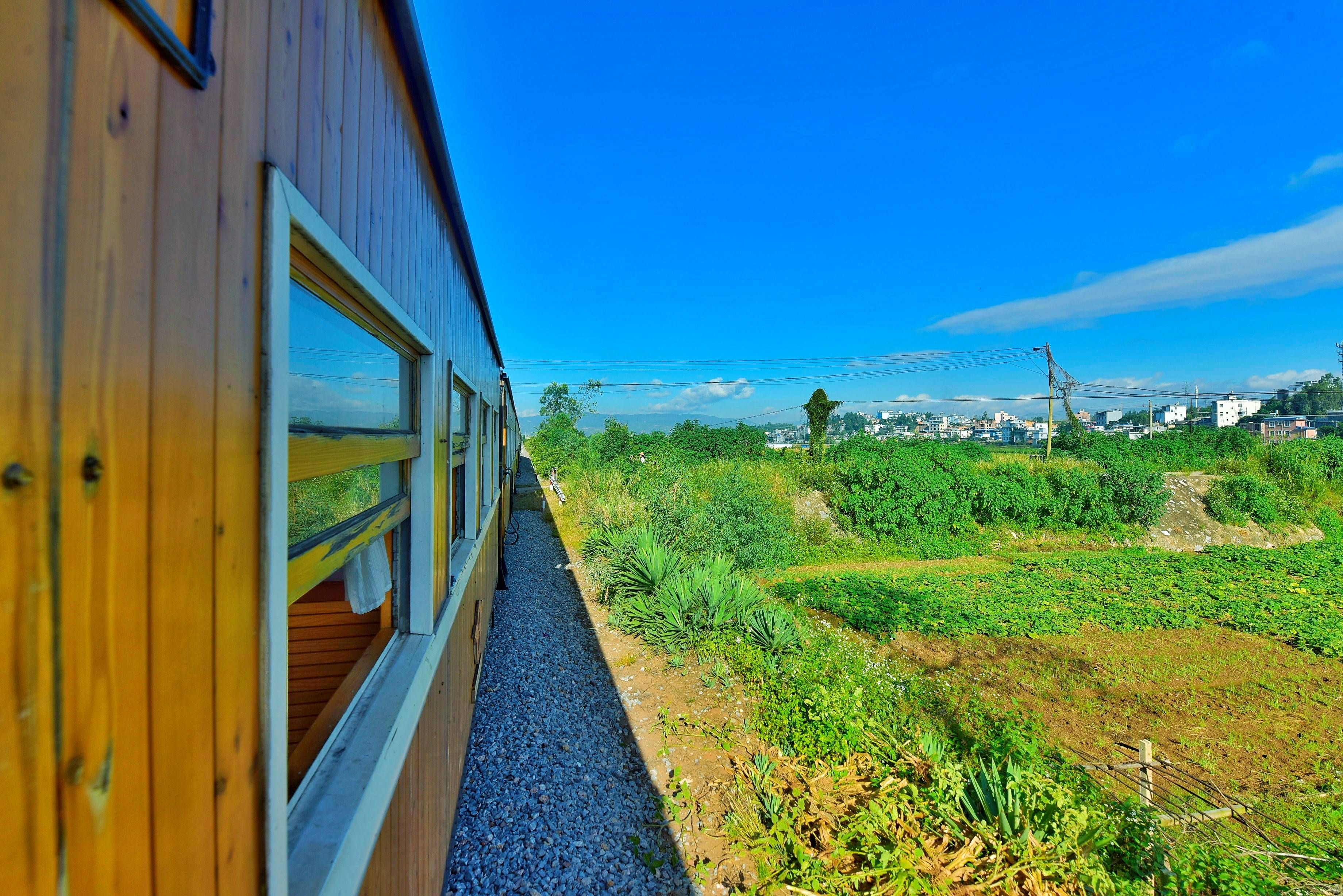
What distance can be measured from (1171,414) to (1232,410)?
1207 cm

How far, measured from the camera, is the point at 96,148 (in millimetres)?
472

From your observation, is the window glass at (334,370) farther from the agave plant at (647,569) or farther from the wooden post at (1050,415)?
the wooden post at (1050,415)

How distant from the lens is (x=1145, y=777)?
137 inches

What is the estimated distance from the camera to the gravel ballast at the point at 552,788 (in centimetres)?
270

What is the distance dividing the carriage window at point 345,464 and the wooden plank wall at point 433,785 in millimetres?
303

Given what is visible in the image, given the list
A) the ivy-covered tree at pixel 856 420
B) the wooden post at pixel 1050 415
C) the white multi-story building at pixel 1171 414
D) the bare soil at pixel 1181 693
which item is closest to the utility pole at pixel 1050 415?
the wooden post at pixel 1050 415

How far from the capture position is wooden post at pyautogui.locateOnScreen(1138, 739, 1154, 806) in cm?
338

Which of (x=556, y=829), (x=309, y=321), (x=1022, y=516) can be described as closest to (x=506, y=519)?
(x=556, y=829)

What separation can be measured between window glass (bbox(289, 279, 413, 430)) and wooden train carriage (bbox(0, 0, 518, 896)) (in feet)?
0.04

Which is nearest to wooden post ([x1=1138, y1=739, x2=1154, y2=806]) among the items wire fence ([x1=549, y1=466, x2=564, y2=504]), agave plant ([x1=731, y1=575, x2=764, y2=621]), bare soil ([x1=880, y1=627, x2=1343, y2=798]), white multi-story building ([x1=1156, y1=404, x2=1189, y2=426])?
bare soil ([x1=880, y1=627, x2=1343, y2=798])

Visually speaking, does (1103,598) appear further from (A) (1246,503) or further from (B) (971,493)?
(A) (1246,503)

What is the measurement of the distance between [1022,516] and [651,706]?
12996 millimetres

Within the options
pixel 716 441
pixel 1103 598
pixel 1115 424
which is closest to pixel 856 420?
pixel 1115 424

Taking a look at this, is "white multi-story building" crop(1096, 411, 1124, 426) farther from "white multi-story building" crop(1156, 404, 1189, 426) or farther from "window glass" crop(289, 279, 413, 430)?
"window glass" crop(289, 279, 413, 430)
